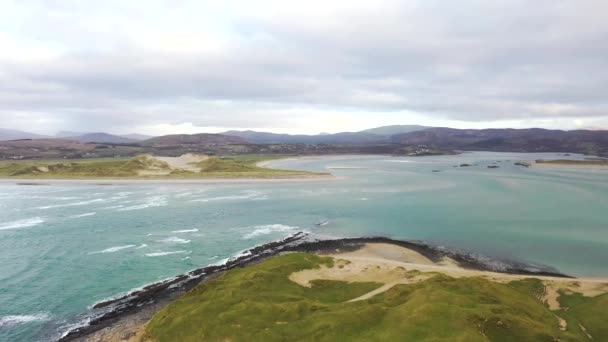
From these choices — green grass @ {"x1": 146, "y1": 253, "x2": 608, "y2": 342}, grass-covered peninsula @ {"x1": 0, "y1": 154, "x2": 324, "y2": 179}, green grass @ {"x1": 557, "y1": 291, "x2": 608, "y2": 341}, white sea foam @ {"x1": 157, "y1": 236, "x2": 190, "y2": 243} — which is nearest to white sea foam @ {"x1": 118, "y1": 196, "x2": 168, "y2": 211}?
white sea foam @ {"x1": 157, "y1": 236, "x2": 190, "y2": 243}

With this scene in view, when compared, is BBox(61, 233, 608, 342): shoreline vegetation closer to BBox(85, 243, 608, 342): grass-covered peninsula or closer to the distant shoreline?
BBox(85, 243, 608, 342): grass-covered peninsula

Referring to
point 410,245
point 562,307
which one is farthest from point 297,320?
point 410,245

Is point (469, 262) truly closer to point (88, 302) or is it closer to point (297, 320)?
point (297, 320)

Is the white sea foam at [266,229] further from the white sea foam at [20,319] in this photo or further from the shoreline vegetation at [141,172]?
the shoreline vegetation at [141,172]

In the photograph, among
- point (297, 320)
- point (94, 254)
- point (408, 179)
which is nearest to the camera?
point (297, 320)

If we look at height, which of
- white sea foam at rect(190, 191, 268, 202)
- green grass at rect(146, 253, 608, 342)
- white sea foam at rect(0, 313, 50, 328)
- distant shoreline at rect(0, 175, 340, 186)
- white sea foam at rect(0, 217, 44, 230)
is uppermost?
green grass at rect(146, 253, 608, 342)

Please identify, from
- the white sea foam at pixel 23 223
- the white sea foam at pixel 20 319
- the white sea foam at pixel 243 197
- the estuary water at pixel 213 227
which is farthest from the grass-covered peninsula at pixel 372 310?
the white sea foam at pixel 243 197
